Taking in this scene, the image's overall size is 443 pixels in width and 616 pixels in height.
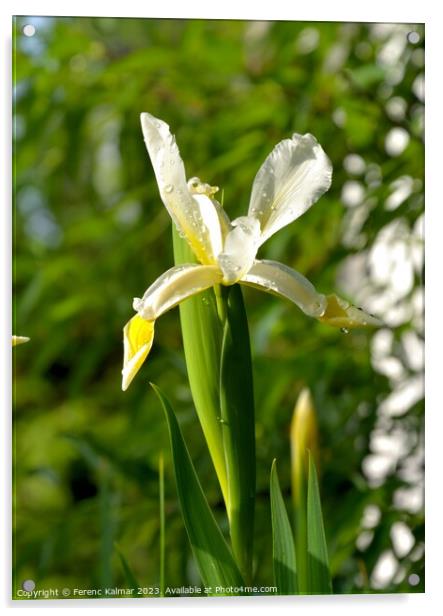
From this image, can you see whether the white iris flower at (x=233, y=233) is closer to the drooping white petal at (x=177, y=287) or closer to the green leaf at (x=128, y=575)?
the drooping white petal at (x=177, y=287)

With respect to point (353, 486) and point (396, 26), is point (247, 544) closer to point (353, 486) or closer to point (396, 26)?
point (353, 486)

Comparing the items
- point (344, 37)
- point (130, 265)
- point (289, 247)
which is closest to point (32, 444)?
point (130, 265)

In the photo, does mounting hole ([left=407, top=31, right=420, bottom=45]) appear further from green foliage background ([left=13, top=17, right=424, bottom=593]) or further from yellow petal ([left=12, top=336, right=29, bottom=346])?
yellow petal ([left=12, top=336, right=29, bottom=346])

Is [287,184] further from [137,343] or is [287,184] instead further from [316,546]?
[316,546]

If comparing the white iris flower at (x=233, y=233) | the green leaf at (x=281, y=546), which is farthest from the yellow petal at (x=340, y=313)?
the green leaf at (x=281, y=546)

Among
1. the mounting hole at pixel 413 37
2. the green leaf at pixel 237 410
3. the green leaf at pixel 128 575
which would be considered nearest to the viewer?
the green leaf at pixel 237 410

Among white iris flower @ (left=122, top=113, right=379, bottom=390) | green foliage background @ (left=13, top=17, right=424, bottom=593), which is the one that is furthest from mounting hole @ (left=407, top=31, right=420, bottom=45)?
white iris flower @ (left=122, top=113, right=379, bottom=390)
